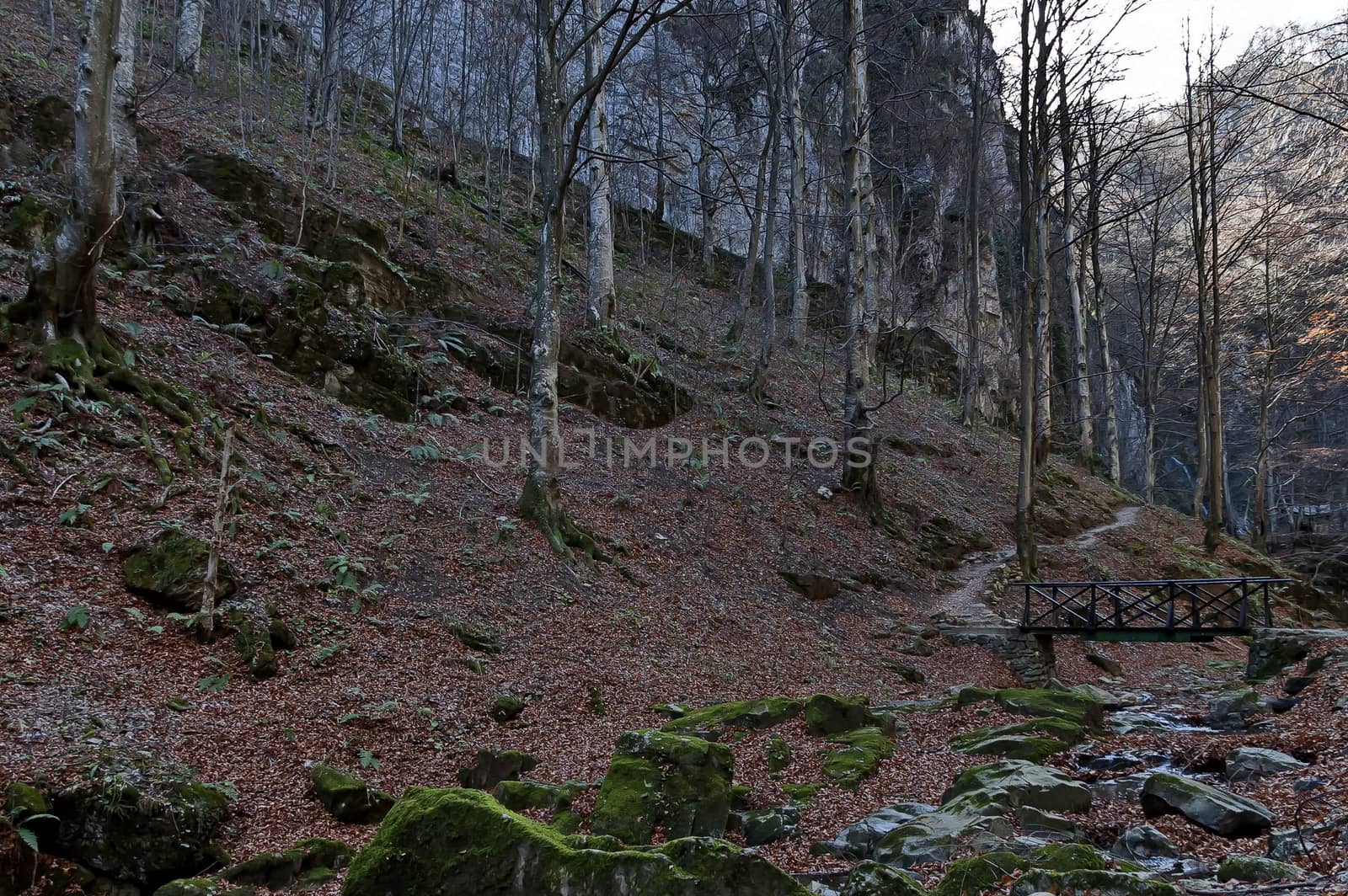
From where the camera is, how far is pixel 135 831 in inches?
203

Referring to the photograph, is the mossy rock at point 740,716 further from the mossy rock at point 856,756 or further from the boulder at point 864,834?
the boulder at point 864,834

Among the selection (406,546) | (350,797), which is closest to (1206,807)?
(350,797)

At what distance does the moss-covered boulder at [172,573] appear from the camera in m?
7.41

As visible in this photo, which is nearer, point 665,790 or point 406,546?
point 665,790

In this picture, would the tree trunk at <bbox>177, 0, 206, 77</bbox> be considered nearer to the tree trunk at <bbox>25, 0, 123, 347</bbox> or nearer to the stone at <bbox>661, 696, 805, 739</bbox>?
the tree trunk at <bbox>25, 0, 123, 347</bbox>

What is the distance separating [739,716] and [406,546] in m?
4.66

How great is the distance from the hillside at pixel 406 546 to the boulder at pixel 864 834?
0.18 meters

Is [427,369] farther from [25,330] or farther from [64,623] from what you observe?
[64,623]

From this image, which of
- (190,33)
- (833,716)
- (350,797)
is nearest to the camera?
(350,797)

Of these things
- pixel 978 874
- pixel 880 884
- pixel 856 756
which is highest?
pixel 880 884

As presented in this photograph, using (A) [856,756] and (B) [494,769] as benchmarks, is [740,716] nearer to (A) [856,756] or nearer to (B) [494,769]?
(A) [856,756]

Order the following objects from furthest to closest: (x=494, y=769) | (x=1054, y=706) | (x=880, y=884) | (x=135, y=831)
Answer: (x=1054, y=706) → (x=494, y=769) → (x=135, y=831) → (x=880, y=884)

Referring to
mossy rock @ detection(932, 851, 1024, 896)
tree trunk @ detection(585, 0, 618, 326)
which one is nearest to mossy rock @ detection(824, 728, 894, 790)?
mossy rock @ detection(932, 851, 1024, 896)

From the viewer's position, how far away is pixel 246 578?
8070 millimetres
